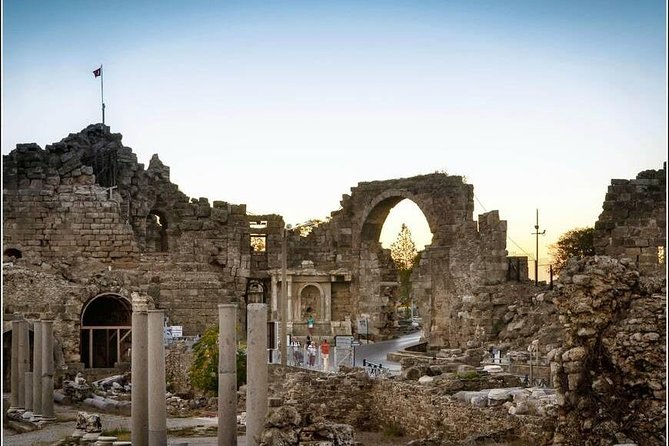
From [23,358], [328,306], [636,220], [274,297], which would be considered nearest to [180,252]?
[274,297]

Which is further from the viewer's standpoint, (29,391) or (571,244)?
(571,244)

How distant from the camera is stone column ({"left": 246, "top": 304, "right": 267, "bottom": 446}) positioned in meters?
17.7

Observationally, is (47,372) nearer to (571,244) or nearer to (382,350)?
(382,350)

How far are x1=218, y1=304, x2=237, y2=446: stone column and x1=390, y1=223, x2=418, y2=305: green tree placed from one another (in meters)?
54.7

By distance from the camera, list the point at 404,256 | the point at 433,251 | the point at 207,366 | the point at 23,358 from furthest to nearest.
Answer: the point at 404,256 → the point at 433,251 → the point at 207,366 → the point at 23,358

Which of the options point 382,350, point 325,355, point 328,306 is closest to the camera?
point 325,355

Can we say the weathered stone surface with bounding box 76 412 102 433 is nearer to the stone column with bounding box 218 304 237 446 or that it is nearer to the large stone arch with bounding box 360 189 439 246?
the stone column with bounding box 218 304 237 446

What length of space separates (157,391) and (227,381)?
4.31 ft

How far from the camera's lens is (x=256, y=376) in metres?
18.0

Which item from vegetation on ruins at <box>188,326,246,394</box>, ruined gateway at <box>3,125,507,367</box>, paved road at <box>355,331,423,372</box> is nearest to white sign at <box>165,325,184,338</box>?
ruined gateway at <box>3,125,507,367</box>

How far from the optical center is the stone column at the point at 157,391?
62.8ft

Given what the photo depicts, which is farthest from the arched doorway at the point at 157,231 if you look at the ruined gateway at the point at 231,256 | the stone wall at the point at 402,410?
the stone wall at the point at 402,410

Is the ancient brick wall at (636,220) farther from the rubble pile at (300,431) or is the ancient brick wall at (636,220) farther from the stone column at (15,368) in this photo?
the stone column at (15,368)

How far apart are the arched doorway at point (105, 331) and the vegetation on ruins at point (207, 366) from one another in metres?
5.88
